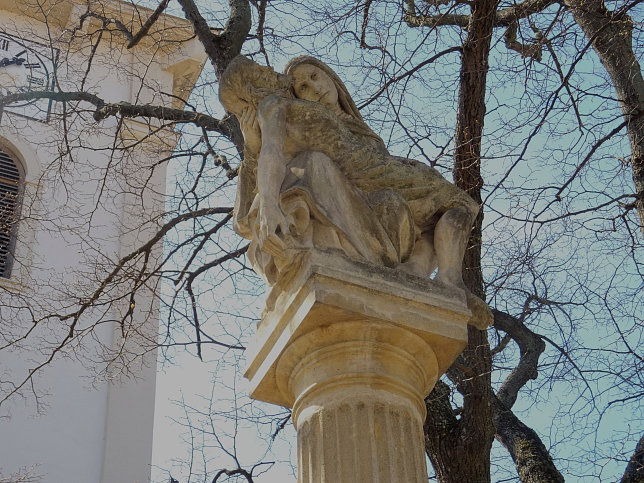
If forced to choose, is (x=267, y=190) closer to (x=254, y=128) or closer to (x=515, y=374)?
(x=254, y=128)

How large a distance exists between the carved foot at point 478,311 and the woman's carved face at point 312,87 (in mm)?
1557

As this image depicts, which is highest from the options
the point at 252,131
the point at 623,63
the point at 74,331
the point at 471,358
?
the point at 74,331

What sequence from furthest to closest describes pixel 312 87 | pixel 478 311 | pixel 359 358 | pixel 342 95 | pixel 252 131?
pixel 342 95 < pixel 312 87 < pixel 252 131 < pixel 478 311 < pixel 359 358

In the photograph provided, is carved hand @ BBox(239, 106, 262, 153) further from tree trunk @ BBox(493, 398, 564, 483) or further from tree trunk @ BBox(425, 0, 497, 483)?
tree trunk @ BBox(493, 398, 564, 483)

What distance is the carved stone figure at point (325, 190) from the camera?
607cm

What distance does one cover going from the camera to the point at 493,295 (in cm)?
905

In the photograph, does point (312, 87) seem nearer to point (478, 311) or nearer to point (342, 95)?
point (342, 95)

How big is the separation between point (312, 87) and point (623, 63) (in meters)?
3.84

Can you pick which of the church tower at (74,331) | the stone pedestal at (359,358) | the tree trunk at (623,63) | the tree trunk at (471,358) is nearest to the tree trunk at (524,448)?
the tree trunk at (471,358)

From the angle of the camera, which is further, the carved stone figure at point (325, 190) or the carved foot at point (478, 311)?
the carved foot at point (478, 311)

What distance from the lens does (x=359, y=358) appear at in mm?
5758

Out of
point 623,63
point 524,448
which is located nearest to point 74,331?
point 524,448

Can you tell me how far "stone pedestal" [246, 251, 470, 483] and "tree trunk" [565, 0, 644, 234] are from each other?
357cm

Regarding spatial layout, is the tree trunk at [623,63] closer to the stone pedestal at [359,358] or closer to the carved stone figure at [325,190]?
the carved stone figure at [325,190]
